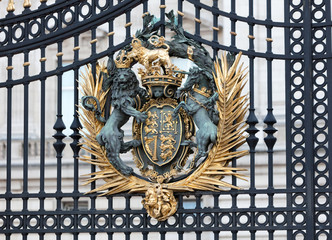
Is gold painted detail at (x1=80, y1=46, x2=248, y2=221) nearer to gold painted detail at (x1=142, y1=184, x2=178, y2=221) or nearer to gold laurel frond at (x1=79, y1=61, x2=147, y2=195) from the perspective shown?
gold painted detail at (x1=142, y1=184, x2=178, y2=221)

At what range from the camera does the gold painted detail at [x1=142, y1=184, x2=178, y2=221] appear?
Answer: 12.5 metres

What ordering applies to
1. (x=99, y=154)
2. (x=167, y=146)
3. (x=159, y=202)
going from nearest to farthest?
(x=159, y=202)
(x=167, y=146)
(x=99, y=154)

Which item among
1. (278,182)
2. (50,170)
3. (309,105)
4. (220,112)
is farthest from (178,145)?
(50,170)

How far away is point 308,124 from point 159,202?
1.89m

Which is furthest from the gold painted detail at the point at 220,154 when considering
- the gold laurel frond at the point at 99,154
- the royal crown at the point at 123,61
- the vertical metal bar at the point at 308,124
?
the royal crown at the point at 123,61

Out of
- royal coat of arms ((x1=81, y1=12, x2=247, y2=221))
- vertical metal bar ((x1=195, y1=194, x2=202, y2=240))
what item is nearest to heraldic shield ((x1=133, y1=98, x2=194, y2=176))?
royal coat of arms ((x1=81, y1=12, x2=247, y2=221))

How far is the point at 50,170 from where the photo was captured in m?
24.7

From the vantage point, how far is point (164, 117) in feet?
41.5

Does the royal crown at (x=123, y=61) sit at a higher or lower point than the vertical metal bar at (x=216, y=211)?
higher

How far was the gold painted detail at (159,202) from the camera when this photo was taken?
40.9ft

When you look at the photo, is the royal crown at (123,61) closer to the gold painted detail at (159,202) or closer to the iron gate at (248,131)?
the iron gate at (248,131)

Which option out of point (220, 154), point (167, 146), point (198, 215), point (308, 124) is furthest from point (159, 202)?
point (308, 124)

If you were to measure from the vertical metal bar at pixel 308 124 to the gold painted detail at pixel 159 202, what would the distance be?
4.95 ft

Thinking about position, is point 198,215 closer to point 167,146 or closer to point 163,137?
point 167,146
